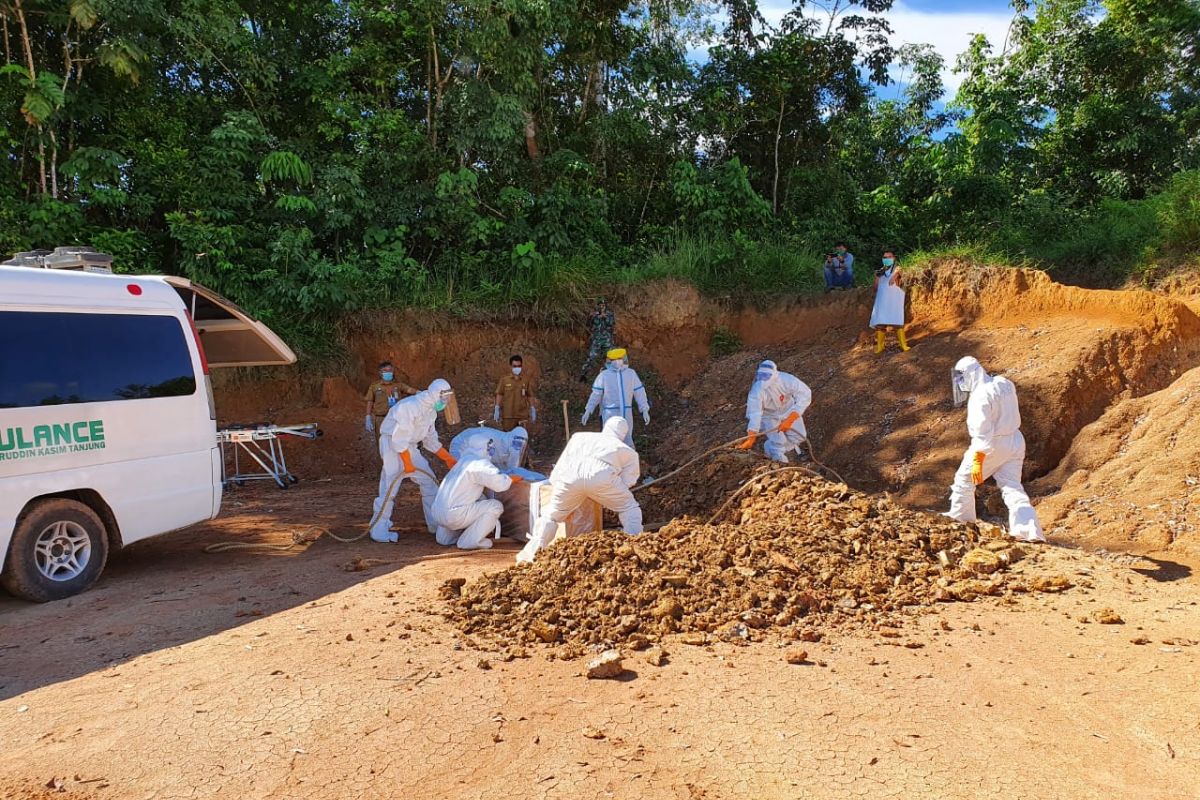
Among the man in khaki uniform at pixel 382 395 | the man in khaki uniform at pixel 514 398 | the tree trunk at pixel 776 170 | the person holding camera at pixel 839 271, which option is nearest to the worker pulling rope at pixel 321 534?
the man in khaki uniform at pixel 382 395

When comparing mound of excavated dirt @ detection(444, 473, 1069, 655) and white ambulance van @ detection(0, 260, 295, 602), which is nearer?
mound of excavated dirt @ detection(444, 473, 1069, 655)

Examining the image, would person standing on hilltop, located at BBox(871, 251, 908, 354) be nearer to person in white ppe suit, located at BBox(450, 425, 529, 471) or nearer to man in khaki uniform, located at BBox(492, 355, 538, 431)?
man in khaki uniform, located at BBox(492, 355, 538, 431)

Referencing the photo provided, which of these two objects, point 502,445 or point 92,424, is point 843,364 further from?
point 92,424

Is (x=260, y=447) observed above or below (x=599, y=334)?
below

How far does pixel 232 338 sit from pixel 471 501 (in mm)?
3530

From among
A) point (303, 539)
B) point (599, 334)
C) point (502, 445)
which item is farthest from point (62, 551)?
point (599, 334)

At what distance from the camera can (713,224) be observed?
16094mm

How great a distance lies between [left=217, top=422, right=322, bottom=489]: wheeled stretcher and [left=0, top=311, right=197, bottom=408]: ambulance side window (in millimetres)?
1044

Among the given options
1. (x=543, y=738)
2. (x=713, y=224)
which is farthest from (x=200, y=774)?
(x=713, y=224)

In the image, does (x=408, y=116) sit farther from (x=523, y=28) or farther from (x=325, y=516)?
(x=325, y=516)

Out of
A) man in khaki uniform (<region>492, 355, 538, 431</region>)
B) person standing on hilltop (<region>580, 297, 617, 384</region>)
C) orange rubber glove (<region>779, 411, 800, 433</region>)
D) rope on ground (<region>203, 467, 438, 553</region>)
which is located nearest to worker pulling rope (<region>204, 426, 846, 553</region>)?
rope on ground (<region>203, 467, 438, 553</region>)

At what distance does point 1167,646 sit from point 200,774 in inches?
206

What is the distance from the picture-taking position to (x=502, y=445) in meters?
8.25

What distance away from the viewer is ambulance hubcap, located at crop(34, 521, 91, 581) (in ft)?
19.4
